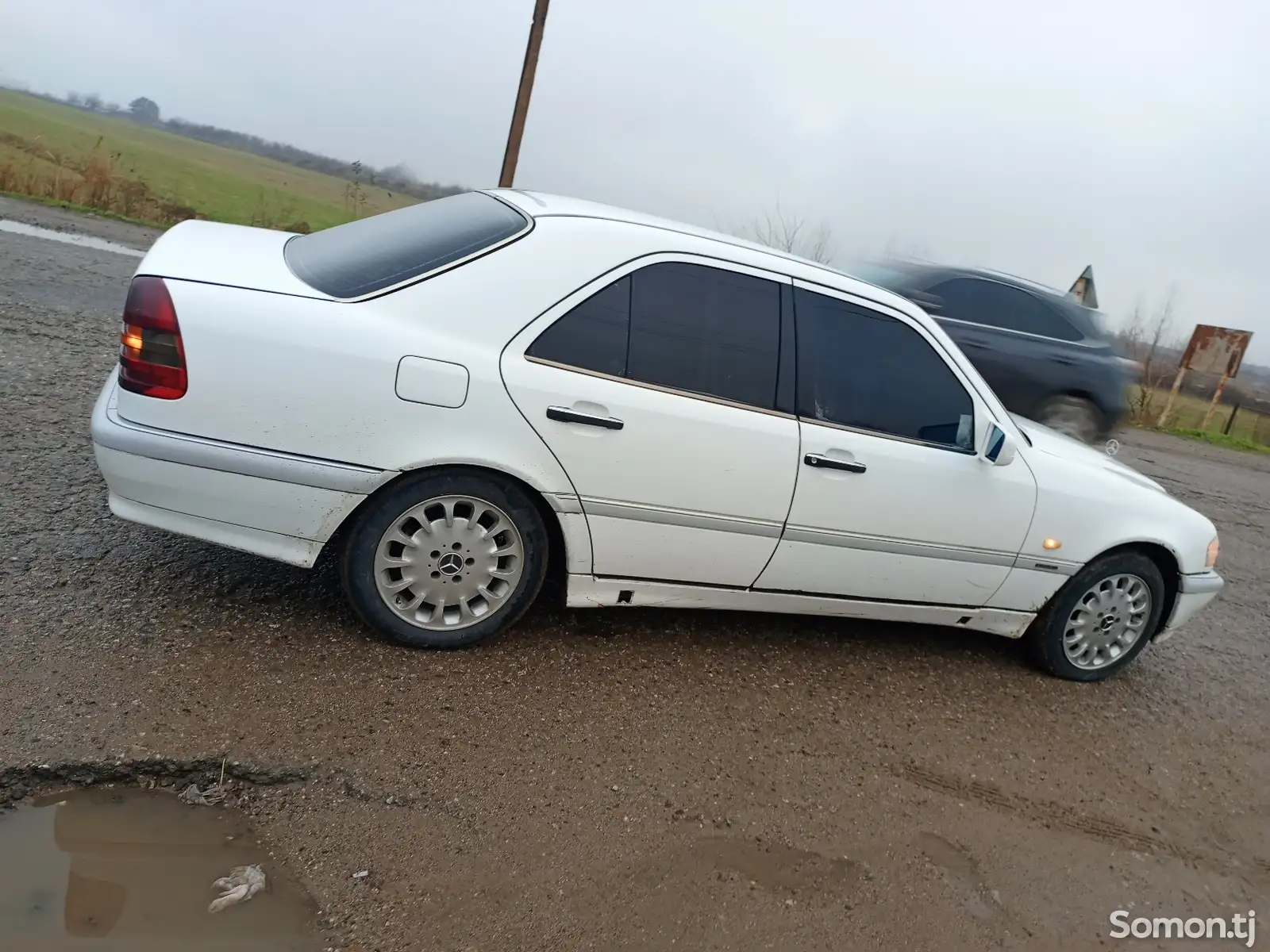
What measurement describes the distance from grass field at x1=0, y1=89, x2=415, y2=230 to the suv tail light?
217cm

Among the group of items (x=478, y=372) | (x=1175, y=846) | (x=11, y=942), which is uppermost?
(x=478, y=372)

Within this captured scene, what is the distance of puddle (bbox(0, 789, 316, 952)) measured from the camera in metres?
2.19

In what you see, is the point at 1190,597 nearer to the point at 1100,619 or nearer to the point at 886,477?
the point at 1100,619

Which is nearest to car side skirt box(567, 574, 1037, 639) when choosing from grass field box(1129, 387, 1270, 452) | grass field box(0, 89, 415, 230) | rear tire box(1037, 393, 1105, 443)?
grass field box(0, 89, 415, 230)

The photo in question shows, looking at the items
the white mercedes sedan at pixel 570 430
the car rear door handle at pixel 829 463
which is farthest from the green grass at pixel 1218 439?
the car rear door handle at pixel 829 463

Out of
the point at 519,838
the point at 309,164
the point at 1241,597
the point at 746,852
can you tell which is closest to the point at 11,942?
the point at 519,838

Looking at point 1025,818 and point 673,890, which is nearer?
point 673,890

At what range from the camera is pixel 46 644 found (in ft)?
10.4

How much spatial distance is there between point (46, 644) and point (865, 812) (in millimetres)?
2818

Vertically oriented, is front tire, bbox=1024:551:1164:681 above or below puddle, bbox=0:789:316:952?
above

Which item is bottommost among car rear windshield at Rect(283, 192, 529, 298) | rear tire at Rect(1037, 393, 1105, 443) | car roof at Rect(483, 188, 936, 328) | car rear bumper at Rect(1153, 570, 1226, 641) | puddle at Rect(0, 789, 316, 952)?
puddle at Rect(0, 789, 316, 952)

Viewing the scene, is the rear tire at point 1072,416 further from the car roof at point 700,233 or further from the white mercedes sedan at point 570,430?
the car roof at point 700,233

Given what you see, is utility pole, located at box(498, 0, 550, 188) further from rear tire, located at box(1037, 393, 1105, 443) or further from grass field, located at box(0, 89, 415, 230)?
rear tire, located at box(1037, 393, 1105, 443)

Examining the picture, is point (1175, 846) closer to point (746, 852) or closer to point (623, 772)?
point (746, 852)
